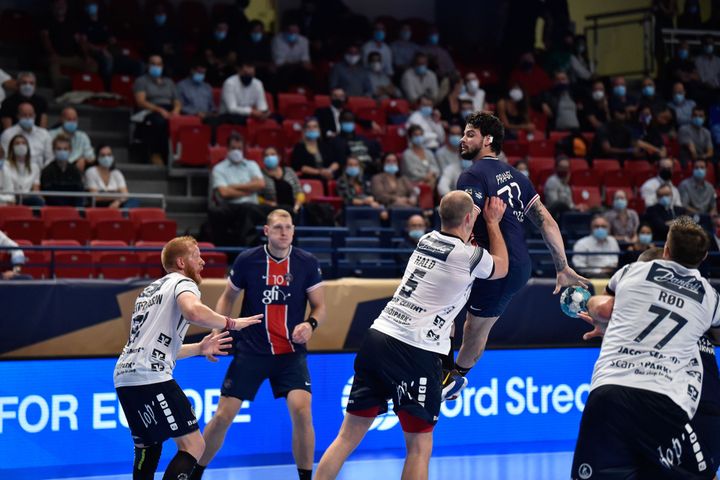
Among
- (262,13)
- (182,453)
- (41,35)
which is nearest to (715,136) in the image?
(262,13)

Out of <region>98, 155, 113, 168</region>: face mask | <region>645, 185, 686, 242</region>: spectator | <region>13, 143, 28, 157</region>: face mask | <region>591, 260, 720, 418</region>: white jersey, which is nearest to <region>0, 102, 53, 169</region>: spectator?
<region>13, 143, 28, 157</region>: face mask

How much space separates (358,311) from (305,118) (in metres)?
7.12

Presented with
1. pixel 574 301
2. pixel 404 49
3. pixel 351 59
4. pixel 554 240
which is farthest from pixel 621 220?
pixel 574 301

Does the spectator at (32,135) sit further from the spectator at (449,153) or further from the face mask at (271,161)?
the spectator at (449,153)

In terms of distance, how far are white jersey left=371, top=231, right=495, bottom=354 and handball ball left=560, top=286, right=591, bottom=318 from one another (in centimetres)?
67

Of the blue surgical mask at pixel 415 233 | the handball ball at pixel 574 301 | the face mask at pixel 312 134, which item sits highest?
the face mask at pixel 312 134

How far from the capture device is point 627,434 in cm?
569

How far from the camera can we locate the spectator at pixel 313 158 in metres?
15.8

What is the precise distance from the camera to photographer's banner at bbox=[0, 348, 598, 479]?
31.9 ft

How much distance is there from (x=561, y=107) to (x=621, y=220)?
4957 millimetres

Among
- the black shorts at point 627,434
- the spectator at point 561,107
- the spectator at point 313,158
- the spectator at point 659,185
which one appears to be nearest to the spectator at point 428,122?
the spectator at point 313,158

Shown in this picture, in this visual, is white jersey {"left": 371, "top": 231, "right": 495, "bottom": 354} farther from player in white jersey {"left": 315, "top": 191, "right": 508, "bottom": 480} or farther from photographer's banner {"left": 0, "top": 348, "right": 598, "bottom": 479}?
photographer's banner {"left": 0, "top": 348, "right": 598, "bottom": 479}

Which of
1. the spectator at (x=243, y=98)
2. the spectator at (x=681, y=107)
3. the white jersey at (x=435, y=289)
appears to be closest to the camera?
the white jersey at (x=435, y=289)

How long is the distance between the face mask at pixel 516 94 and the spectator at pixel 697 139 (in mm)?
3330
